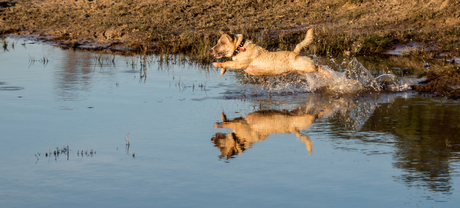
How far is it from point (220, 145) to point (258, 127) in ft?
3.58

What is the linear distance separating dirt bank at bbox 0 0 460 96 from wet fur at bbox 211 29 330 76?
5.51 m

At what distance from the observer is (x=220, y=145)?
7121mm

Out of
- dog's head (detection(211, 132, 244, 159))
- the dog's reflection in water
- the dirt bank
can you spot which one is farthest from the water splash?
the dirt bank

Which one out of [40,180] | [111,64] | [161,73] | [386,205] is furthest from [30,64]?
[386,205]

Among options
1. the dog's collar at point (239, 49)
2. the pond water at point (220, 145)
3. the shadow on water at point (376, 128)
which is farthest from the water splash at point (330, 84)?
the dog's collar at point (239, 49)

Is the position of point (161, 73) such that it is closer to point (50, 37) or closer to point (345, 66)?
point (345, 66)

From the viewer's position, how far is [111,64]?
15.1m

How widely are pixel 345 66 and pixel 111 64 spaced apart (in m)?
5.90

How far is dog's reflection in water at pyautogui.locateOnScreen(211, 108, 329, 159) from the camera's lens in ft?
23.3

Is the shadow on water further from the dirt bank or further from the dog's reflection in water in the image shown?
the dirt bank

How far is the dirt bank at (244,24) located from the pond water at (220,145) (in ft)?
16.7

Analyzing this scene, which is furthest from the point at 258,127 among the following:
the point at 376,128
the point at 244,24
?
the point at 244,24

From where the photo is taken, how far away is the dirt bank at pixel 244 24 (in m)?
17.0

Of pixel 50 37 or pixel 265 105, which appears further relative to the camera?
pixel 50 37
